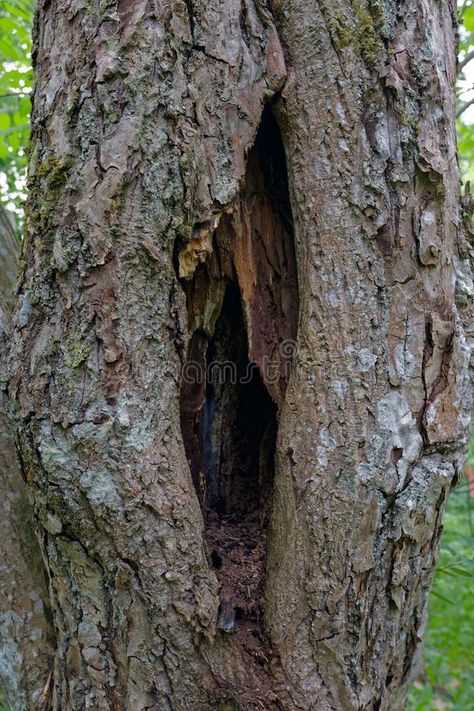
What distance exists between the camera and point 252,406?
1.82 metres

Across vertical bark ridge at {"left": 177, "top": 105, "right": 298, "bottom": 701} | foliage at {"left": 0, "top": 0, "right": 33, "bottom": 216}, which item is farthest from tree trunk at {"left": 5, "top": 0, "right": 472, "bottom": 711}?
foliage at {"left": 0, "top": 0, "right": 33, "bottom": 216}

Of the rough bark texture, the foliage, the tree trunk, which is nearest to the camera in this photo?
the tree trunk

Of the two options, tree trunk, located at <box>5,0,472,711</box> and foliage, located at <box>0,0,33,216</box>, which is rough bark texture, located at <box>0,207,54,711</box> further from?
foliage, located at <box>0,0,33,216</box>

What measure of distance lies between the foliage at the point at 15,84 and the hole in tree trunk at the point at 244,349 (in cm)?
124

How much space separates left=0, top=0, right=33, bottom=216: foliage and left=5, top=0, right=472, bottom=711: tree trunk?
1.27m

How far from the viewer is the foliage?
271 centimetres

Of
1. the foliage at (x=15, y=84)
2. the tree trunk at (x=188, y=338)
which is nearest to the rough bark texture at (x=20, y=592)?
the tree trunk at (x=188, y=338)

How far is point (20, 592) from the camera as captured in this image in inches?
59.5

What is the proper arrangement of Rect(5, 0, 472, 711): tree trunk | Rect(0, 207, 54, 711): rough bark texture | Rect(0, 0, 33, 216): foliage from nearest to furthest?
Rect(5, 0, 472, 711): tree trunk → Rect(0, 207, 54, 711): rough bark texture → Rect(0, 0, 33, 216): foliage

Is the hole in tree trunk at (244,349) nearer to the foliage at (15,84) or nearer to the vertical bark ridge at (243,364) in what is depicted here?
the vertical bark ridge at (243,364)

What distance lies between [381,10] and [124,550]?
55.8 inches

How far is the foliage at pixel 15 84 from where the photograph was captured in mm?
2705

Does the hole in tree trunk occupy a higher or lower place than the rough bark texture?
higher

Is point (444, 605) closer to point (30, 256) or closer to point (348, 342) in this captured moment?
point (348, 342)
